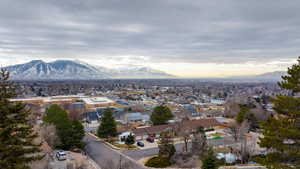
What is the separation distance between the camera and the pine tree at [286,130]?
987 centimetres

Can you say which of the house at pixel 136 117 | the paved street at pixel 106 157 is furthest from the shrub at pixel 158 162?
the house at pixel 136 117

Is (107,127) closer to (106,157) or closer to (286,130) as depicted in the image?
(106,157)

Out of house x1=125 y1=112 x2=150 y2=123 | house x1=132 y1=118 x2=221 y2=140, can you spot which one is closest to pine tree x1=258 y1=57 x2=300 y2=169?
house x1=132 y1=118 x2=221 y2=140

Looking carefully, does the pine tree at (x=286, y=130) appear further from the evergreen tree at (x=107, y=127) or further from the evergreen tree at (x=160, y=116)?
the evergreen tree at (x=160, y=116)

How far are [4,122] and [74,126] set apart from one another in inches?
669

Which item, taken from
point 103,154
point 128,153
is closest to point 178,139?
point 128,153

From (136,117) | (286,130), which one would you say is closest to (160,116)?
(136,117)

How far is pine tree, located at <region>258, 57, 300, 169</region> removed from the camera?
9.87 meters

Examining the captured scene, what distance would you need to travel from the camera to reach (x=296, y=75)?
1004cm

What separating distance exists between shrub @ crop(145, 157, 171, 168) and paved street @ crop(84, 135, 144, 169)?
1.03 metres

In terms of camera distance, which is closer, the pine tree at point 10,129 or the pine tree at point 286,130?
the pine tree at point 10,129

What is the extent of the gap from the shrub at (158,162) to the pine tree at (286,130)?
12.8 meters

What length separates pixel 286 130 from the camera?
977cm

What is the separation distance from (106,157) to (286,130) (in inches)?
734
